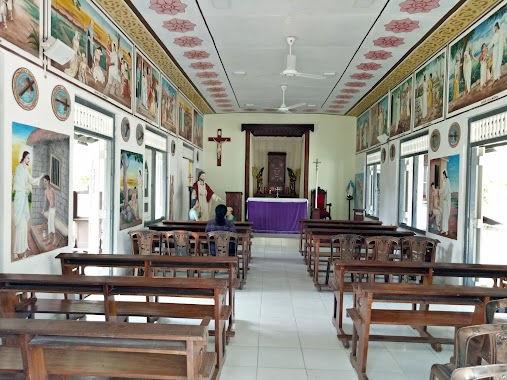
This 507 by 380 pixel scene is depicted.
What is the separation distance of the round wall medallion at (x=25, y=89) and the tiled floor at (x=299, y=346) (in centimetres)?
322

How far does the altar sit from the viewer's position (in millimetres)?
13078

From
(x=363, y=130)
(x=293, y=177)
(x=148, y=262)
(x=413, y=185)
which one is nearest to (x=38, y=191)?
(x=148, y=262)

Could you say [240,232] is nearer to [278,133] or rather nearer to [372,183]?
[372,183]

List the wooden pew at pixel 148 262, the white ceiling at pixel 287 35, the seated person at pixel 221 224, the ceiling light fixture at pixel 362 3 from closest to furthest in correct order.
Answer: the wooden pew at pixel 148 262, the ceiling light fixture at pixel 362 3, the white ceiling at pixel 287 35, the seated person at pixel 221 224

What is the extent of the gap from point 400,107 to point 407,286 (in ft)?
24.1

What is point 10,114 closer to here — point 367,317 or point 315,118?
point 367,317

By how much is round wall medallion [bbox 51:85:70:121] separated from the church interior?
0.08 ft

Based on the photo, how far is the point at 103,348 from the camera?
6.95 ft

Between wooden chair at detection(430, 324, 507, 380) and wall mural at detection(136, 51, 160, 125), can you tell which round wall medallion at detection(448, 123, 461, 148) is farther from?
wall mural at detection(136, 51, 160, 125)

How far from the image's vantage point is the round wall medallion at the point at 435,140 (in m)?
7.70

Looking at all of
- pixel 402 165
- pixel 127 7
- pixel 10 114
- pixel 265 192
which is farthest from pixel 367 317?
pixel 265 192

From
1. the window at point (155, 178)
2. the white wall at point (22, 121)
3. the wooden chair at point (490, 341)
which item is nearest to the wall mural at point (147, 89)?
the window at point (155, 178)

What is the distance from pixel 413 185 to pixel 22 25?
8.16 m

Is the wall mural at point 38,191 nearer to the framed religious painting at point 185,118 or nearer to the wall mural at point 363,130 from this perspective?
the framed religious painting at point 185,118
